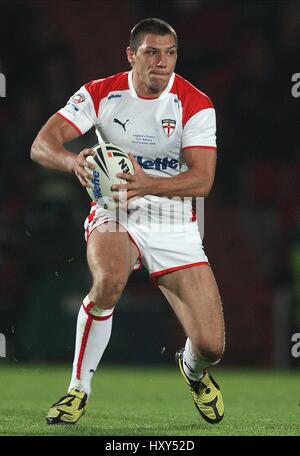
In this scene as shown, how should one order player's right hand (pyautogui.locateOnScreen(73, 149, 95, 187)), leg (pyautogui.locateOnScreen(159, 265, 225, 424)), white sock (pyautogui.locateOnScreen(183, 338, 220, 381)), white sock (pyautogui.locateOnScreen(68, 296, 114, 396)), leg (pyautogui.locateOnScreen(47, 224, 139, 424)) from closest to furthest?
player's right hand (pyautogui.locateOnScreen(73, 149, 95, 187)) < leg (pyautogui.locateOnScreen(47, 224, 139, 424)) < white sock (pyautogui.locateOnScreen(68, 296, 114, 396)) < leg (pyautogui.locateOnScreen(159, 265, 225, 424)) < white sock (pyautogui.locateOnScreen(183, 338, 220, 381))

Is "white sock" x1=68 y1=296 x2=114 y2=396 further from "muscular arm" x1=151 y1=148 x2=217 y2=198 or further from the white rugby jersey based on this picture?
the white rugby jersey

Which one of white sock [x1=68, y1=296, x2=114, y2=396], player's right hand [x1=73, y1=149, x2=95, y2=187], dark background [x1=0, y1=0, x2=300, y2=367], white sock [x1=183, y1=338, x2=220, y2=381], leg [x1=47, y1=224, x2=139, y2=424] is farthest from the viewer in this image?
dark background [x1=0, y1=0, x2=300, y2=367]

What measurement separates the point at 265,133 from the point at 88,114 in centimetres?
687

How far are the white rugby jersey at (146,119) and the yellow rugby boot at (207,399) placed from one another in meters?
1.20

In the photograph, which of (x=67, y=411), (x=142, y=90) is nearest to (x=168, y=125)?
(x=142, y=90)

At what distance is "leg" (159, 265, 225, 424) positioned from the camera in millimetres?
5840

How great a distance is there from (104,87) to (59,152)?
59 cm

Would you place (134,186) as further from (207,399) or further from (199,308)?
(207,399)

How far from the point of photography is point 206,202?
480 inches

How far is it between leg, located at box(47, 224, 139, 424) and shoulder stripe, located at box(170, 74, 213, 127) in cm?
75

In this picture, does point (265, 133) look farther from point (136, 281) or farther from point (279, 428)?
point (279, 428)

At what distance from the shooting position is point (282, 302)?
10.7 m

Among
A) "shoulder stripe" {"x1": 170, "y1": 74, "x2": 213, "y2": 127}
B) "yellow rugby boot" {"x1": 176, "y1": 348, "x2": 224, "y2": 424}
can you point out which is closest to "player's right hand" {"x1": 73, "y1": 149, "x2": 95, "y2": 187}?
"shoulder stripe" {"x1": 170, "y1": 74, "x2": 213, "y2": 127}

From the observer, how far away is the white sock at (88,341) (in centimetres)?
562
